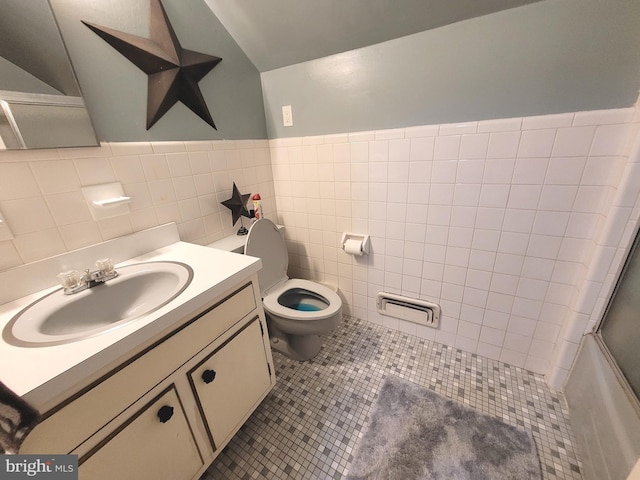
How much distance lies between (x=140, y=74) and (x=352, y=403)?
5.75ft

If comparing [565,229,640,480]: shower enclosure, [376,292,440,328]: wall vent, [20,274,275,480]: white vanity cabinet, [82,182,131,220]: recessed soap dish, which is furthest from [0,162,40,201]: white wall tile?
[565,229,640,480]: shower enclosure

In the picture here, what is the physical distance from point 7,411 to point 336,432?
1080 mm

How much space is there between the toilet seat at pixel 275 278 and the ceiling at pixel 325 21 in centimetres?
92

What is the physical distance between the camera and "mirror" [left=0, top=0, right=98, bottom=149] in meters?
0.73

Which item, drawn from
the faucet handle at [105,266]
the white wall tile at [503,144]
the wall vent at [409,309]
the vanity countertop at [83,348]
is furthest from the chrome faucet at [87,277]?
the white wall tile at [503,144]

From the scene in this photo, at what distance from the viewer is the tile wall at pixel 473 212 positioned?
1.00m

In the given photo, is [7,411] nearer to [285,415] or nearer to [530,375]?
[285,415]

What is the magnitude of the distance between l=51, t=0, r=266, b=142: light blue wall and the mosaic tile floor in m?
1.38

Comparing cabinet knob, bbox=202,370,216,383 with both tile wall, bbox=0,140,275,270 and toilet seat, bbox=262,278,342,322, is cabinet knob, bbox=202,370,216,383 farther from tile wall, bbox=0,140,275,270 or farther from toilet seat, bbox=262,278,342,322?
tile wall, bbox=0,140,275,270

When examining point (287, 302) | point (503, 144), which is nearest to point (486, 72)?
point (503, 144)

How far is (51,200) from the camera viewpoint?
839mm

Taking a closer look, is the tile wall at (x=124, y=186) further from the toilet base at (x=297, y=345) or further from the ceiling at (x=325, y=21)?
the toilet base at (x=297, y=345)

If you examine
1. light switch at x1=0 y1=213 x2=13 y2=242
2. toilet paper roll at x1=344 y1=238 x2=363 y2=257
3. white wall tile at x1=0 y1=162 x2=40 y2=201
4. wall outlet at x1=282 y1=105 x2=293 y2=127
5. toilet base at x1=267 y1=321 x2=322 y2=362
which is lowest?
toilet base at x1=267 y1=321 x2=322 y2=362

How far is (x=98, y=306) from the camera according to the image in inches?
33.4
